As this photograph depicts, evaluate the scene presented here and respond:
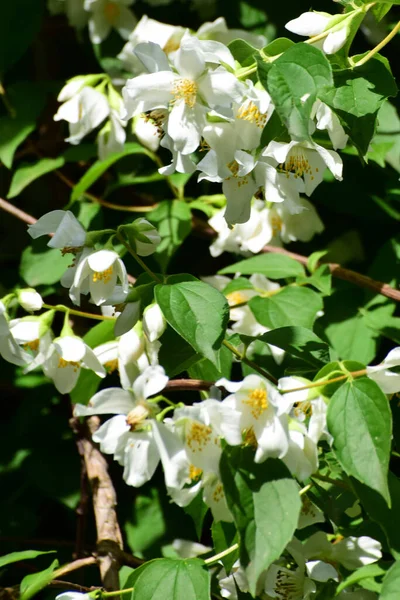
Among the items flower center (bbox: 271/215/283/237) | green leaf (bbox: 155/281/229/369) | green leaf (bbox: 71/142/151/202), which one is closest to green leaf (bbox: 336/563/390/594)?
green leaf (bbox: 155/281/229/369)

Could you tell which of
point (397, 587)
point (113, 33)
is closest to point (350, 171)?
point (113, 33)

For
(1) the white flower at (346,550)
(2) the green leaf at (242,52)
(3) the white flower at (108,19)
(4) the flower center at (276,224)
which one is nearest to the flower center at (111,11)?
(3) the white flower at (108,19)

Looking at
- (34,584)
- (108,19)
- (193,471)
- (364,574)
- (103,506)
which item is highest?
(108,19)

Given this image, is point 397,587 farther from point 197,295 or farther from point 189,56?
point 189,56

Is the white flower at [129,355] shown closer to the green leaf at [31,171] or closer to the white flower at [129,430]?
the white flower at [129,430]

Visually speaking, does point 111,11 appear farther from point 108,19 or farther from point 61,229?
point 61,229

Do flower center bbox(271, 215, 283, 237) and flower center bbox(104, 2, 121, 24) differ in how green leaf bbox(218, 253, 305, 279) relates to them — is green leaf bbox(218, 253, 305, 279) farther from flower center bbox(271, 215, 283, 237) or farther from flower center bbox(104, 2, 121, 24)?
flower center bbox(104, 2, 121, 24)

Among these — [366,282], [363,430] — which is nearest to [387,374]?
[363,430]
